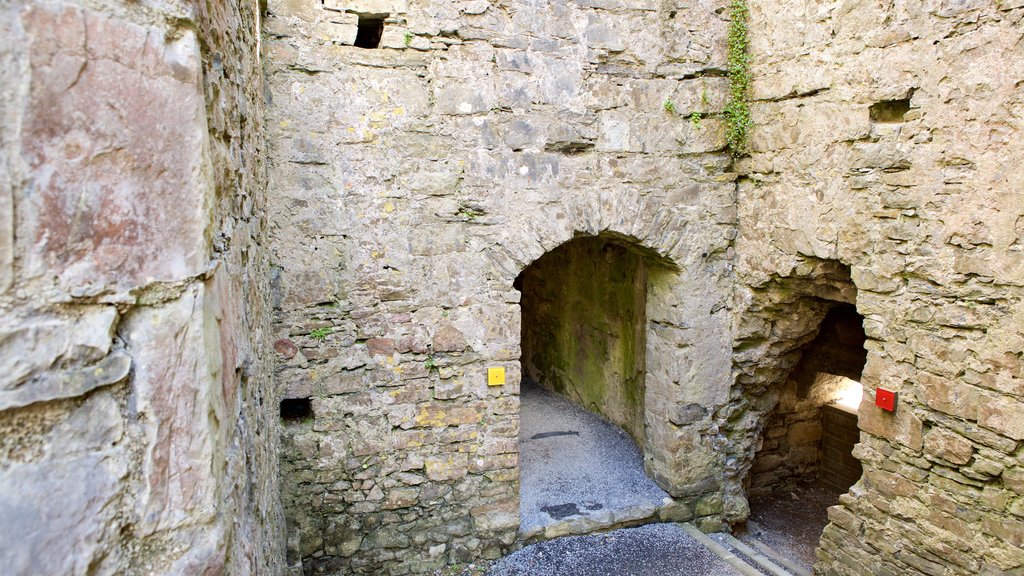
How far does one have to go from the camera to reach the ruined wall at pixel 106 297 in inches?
28.7

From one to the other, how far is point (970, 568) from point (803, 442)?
3.32m

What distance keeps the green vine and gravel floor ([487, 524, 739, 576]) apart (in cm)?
283

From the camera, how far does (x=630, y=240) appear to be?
13.8 ft

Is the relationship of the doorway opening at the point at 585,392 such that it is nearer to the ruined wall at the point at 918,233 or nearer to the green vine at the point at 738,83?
the green vine at the point at 738,83

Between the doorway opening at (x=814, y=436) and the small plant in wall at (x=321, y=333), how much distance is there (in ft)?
14.0

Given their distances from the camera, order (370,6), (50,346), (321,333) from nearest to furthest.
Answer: (50,346) → (370,6) → (321,333)

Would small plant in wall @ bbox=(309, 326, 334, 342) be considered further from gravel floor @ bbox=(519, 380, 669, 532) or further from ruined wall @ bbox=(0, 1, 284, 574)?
ruined wall @ bbox=(0, 1, 284, 574)

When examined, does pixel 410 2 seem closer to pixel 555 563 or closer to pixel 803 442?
pixel 555 563

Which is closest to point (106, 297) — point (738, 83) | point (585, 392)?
point (738, 83)

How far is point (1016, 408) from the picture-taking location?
2.84 m

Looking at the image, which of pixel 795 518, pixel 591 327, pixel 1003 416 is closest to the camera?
pixel 1003 416

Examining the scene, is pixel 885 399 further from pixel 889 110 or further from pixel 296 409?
pixel 296 409

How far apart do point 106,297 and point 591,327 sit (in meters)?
5.53

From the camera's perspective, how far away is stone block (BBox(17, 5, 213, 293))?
0.74 meters
